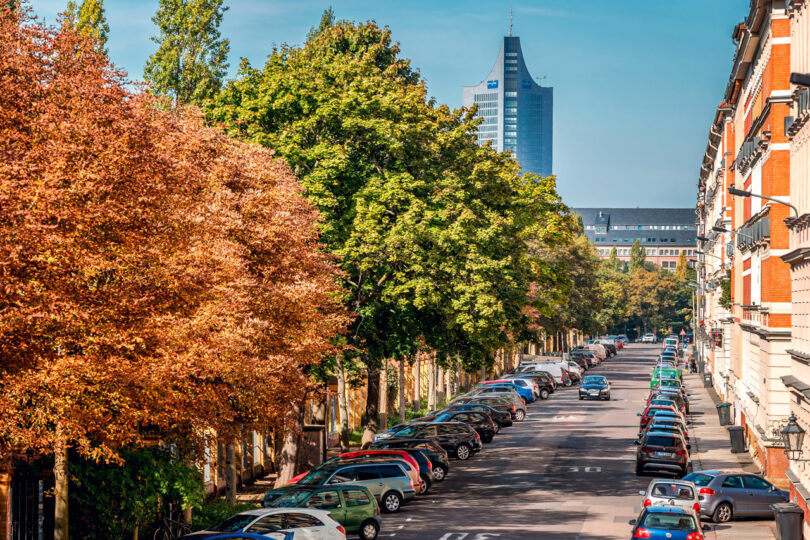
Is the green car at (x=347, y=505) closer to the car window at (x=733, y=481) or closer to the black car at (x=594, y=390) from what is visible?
the car window at (x=733, y=481)

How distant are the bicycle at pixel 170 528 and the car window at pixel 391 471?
710 centimetres

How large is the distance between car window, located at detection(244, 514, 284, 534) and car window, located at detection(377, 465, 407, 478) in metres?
9.01

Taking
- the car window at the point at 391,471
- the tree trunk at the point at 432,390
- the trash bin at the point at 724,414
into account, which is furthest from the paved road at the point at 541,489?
the tree trunk at the point at 432,390

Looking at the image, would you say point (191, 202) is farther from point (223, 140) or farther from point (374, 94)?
point (374, 94)

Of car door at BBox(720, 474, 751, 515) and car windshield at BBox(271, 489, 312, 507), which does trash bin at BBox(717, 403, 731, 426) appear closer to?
car door at BBox(720, 474, 751, 515)

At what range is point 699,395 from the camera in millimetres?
75625

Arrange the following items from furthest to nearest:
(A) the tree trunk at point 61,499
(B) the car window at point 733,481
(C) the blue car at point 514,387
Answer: (C) the blue car at point 514,387
(B) the car window at point 733,481
(A) the tree trunk at point 61,499

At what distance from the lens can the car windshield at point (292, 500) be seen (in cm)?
2730

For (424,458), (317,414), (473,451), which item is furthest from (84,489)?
(473,451)

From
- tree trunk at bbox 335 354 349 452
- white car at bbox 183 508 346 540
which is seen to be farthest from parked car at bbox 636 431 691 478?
white car at bbox 183 508 346 540

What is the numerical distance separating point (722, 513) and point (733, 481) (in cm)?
95

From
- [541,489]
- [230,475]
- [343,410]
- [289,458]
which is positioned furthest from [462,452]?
[230,475]

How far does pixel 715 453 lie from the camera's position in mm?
44719

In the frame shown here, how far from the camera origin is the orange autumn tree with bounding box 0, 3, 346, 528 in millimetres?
17234
